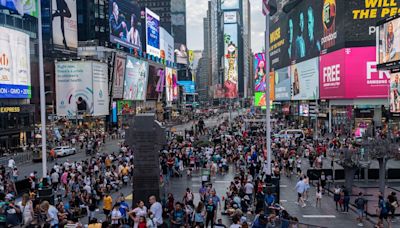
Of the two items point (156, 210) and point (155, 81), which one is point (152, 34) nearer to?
point (155, 81)

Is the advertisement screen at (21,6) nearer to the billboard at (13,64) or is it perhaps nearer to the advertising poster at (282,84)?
the billboard at (13,64)

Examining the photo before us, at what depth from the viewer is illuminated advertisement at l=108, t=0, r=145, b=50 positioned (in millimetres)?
90000

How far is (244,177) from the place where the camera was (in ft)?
76.3

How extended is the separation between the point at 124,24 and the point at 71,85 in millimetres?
25979

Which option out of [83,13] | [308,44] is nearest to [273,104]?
[308,44]

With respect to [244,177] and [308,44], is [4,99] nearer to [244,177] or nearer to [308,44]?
[244,177]

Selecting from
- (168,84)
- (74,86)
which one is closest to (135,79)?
(74,86)

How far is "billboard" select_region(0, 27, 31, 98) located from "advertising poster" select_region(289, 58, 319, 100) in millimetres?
44916

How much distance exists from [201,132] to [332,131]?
2134 centimetres

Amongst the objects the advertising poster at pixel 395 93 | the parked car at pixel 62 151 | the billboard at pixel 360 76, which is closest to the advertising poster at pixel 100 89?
the parked car at pixel 62 151

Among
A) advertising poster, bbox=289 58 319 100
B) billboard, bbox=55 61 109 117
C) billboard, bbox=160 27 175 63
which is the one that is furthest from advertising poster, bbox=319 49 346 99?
billboard, bbox=160 27 175 63

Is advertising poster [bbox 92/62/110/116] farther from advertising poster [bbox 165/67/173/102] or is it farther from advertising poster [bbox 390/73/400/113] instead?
advertising poster [bbox 165/67/173/102]

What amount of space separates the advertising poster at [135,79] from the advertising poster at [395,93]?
5437cm

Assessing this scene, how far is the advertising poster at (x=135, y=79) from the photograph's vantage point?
93938mm
